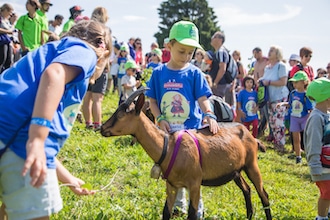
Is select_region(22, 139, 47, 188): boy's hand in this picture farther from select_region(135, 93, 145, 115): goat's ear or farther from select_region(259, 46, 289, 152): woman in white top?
select_region(259, 46, 289, 152): woman in white top

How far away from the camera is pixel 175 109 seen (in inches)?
154

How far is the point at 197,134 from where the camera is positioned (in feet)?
12.3

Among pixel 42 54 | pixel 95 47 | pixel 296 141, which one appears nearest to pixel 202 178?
pixel 95 47

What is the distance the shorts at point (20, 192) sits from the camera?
1908 mm

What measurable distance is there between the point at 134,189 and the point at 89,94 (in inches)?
125

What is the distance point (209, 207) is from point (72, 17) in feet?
19.9

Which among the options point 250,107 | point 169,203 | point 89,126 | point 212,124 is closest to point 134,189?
point 169,203

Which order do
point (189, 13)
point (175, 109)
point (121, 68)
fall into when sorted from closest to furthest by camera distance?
1. point (175, 109)
2. point (121, 68)
3. point (189, 13)

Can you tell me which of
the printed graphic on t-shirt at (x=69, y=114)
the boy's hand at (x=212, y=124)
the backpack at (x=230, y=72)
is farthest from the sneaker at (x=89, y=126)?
the printed graphic on t-shirt at (x=69, y=114)

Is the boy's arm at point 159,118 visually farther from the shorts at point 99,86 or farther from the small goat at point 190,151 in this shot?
the shorts at point 99,86

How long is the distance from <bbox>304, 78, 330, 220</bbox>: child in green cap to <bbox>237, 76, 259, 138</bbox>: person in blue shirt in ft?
16.3

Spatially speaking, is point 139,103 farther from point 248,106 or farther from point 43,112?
point 248,106

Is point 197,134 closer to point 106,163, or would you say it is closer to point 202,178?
point 202,178

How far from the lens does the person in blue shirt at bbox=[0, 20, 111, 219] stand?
1.80 metres
